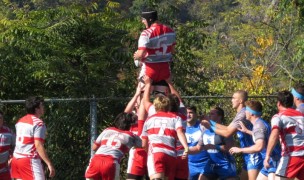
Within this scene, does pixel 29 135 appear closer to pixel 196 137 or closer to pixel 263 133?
pixel 196 137

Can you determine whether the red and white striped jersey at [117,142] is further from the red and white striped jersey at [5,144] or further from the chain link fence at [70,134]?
the chain link fence at [70,134]

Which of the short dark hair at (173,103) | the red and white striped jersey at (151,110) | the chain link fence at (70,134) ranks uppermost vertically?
the short dark hair at (173,103)

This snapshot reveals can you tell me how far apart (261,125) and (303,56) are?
6.05 meters

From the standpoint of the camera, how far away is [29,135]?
37.6 feet

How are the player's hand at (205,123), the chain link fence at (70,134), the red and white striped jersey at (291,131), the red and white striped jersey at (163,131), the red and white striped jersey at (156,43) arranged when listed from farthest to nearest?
the chain link fence at (70,134)
the player's hand at (205,123)
the red and white striped jersey at (156,43)
the red and white striped jersey at (291,131)
the red and white striped jersey at (163,131)

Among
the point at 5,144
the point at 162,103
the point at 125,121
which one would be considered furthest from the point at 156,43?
the point at 5,144

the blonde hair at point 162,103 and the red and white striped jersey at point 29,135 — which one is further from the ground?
the blonde hair at point 162,103

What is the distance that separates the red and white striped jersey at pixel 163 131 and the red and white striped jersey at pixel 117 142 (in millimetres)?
376

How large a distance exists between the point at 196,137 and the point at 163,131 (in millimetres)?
2165

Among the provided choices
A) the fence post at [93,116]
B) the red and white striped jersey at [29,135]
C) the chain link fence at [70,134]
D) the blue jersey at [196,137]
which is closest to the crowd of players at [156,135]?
the red and white striped jersey at [29,135]

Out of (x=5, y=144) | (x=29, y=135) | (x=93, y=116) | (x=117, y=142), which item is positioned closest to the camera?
(x=117, y=142)

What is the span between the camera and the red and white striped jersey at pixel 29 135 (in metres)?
11.4

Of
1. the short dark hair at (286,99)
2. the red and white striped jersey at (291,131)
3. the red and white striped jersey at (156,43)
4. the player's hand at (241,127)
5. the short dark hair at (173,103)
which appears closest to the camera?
the short dark hair at (173,103)

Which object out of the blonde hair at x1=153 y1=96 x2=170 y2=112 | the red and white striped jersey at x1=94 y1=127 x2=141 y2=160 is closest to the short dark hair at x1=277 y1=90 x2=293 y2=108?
the blonde hair at x1=153 y1=96 x2=170 y2=112
